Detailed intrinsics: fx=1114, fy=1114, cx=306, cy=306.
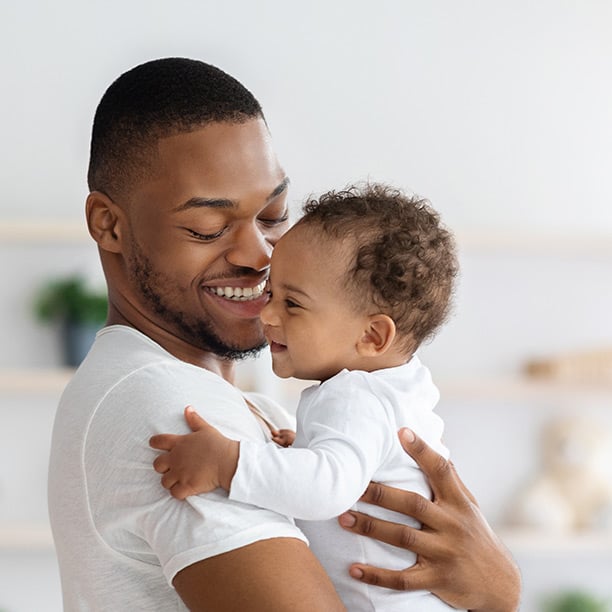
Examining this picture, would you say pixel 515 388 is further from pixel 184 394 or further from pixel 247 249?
pixel 184 394

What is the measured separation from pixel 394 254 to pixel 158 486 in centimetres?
38

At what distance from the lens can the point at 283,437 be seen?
1422 millimetres

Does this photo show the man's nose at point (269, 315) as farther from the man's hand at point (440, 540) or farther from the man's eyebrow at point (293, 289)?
the man's hand at point (440, 540)

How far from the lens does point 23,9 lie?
3.93 metres

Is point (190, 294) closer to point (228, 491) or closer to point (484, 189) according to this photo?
point (228, 491)

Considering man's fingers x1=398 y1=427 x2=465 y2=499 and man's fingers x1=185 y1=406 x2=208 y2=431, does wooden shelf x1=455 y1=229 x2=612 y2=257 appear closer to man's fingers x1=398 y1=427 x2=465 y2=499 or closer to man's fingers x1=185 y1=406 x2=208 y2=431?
man's fingers x1=398 y1=427 x2=465 y2=499

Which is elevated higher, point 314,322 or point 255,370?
point 314,322

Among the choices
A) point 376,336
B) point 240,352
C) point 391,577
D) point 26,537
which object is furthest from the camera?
point 26,537

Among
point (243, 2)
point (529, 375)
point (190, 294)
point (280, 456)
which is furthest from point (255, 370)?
point (280, 456)

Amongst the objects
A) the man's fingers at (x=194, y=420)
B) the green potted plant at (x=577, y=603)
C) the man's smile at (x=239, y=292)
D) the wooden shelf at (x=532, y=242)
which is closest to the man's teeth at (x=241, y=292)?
the man's smile at (x=239, y=292)

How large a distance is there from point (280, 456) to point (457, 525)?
264mm

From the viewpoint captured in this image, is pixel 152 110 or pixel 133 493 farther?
pixel 152 110

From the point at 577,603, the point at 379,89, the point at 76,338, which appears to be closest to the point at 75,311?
the point at 76,338

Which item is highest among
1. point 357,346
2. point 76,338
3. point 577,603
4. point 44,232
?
point 357,346
